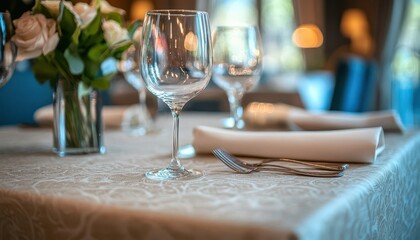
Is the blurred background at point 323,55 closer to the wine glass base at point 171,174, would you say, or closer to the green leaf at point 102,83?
the green leaf at point 102,83

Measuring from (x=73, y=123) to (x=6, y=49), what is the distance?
0.73 feet

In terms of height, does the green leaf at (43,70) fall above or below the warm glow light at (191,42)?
below

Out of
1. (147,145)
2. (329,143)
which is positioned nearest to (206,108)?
(147,145)

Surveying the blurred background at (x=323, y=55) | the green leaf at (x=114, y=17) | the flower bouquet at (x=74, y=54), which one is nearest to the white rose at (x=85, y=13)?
the flower bouquet at (x=74, y=54)

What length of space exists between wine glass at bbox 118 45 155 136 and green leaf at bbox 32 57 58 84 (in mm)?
317

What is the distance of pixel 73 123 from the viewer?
4.02 feet

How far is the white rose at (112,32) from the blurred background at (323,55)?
1509mm

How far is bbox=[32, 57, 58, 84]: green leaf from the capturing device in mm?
1217

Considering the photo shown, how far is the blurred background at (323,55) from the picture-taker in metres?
3.09

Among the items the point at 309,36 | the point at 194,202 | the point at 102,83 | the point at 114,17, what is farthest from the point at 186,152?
the point at 309,36

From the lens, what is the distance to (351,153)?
1010 millimetres

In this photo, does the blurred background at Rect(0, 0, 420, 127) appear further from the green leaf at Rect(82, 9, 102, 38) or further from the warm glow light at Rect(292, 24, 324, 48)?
the green leaf at Rect(82, 9, 102, 38)

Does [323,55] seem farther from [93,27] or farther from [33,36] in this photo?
[33,36]

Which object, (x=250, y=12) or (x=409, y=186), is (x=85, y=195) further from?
(x=250, y=12)
